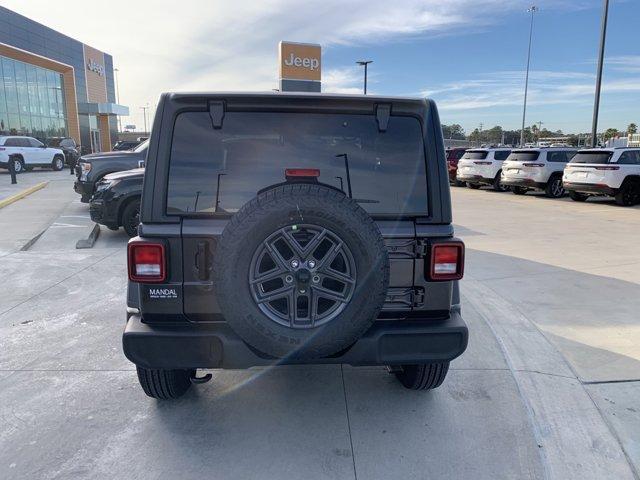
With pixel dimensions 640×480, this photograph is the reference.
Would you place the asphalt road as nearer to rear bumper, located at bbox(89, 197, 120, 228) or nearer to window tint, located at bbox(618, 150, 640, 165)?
rear bumper, located at bbox(89, 197, 120, 228)

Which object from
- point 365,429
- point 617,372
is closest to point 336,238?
point 365,429

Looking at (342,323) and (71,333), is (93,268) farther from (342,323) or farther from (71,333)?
(342,323)

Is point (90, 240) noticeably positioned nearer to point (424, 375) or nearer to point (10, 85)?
point (424, 375)

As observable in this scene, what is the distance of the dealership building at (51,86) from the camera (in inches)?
1453

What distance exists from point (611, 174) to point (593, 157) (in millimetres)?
856

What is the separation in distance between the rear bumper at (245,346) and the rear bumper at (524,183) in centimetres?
1616

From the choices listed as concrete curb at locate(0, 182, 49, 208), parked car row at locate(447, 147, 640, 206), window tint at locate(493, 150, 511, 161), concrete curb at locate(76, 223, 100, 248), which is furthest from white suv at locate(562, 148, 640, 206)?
concrete curb at locate(0, 182, 49, 208)

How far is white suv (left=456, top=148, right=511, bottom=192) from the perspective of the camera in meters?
20.1

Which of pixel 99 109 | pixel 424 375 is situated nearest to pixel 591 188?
pixel 424 375

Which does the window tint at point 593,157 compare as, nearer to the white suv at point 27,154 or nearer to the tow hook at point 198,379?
the tow hook at point 198,379

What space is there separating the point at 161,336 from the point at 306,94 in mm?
1555

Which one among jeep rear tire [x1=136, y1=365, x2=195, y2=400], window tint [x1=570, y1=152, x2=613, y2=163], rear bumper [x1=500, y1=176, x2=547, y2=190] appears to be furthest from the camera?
rear bumper [x1=500, y1=176, x2=547, y2=190]

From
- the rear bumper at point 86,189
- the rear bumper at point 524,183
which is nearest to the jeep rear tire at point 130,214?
the rear bumper at point 86,189

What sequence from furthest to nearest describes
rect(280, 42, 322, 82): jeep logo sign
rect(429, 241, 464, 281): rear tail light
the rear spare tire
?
rect(280, 42, 322, 82): jeep logo sign, rect(429, 241, 464, 281): rear tail light, the rear spare tire
